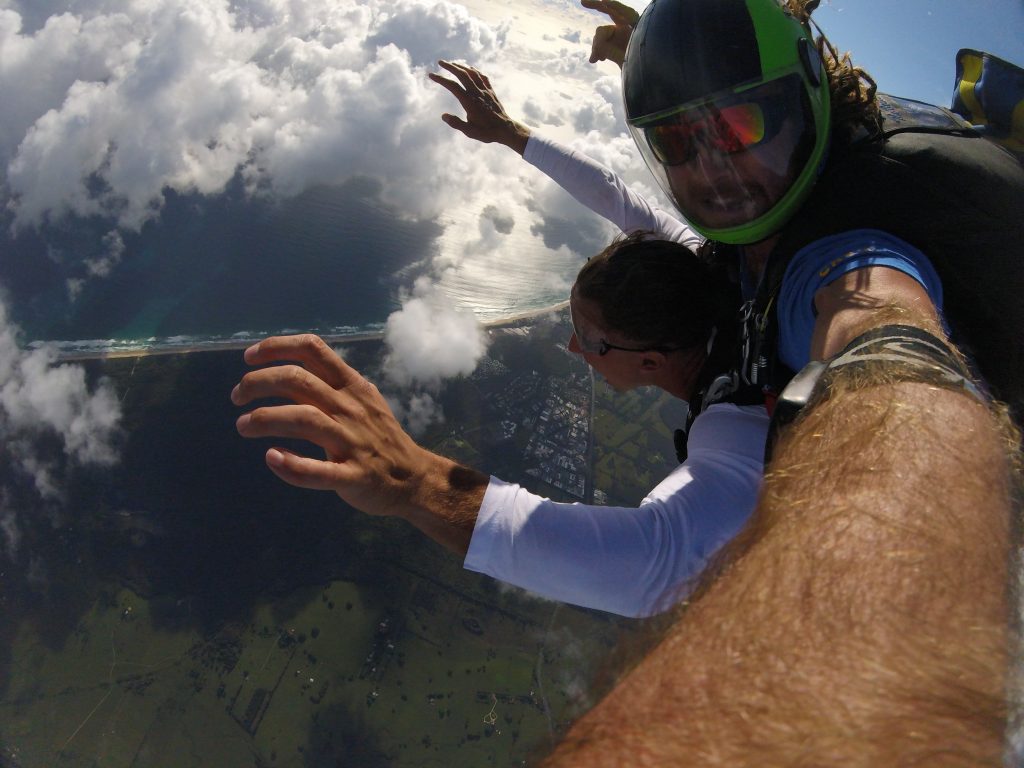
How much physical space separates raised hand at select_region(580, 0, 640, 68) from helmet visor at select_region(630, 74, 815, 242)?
5.21ft

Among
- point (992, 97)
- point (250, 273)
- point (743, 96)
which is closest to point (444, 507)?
point (743, 96)

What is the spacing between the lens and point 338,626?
36.6 m

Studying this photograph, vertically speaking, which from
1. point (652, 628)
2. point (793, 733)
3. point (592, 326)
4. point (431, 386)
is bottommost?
point (431, 386)

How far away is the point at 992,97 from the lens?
2.15 m

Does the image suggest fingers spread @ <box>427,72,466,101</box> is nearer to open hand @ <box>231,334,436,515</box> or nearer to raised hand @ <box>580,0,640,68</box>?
raised hand @ <box>580,0,640,68</box>

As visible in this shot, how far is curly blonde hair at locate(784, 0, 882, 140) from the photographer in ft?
6.68

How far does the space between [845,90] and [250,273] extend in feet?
221

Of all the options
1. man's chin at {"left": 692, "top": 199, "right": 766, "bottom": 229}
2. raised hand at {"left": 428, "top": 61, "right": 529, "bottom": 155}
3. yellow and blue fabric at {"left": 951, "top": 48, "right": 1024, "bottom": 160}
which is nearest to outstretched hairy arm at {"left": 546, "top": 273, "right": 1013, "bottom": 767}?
man's chin at {"left": 692, "top": 199, "right": 766, "bottom": 229}

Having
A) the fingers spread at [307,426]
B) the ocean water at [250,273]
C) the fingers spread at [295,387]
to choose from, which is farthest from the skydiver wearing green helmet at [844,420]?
the ocean water at [250,273]

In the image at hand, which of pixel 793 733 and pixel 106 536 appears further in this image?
pixel 106 536

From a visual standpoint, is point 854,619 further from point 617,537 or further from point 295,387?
point 295,387

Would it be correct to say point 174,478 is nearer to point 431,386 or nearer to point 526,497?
point 431,386

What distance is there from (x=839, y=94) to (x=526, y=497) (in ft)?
7.25

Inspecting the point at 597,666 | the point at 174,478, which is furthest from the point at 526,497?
the point at 174,478
